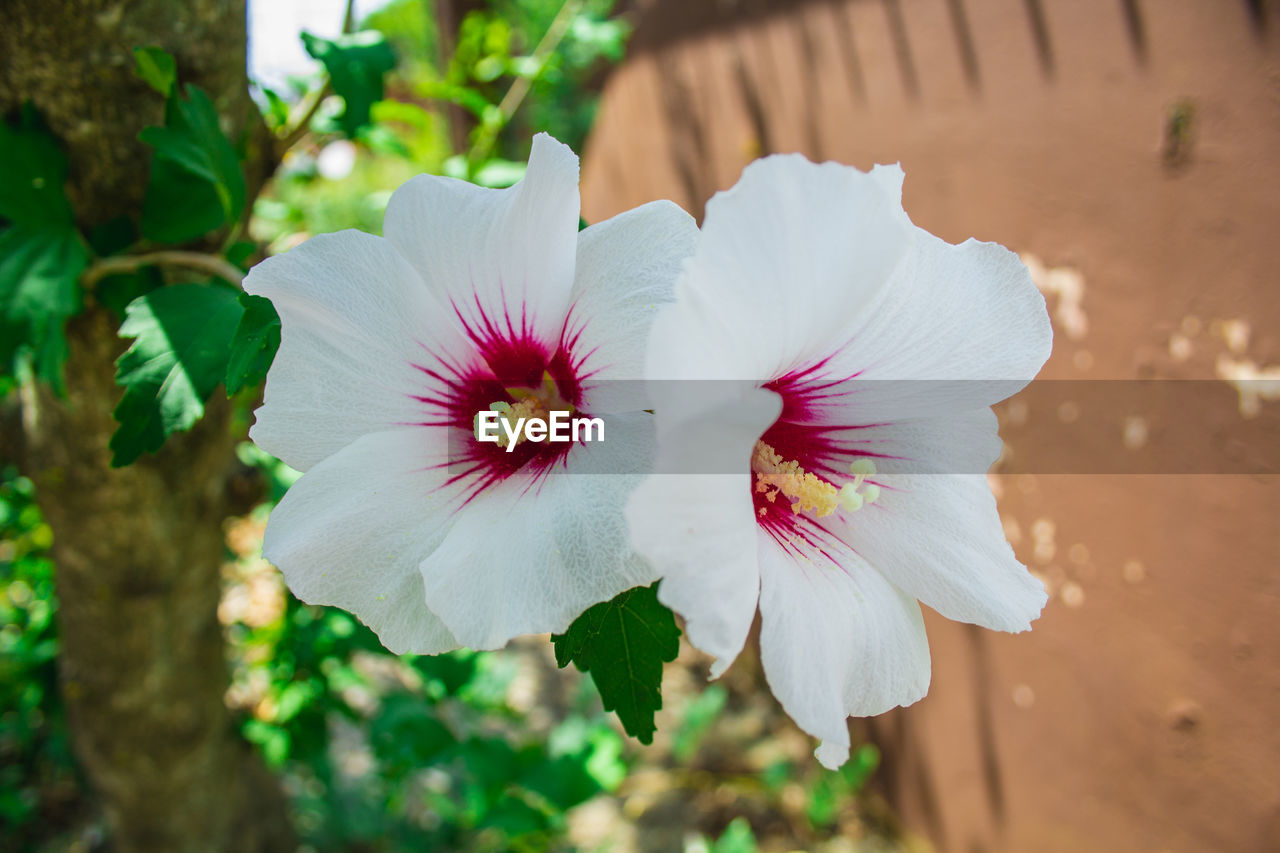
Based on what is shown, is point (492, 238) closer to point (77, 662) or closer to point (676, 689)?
point (77, 662)

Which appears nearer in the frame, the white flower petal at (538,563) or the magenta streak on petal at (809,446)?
the white flower petal at (538,563)

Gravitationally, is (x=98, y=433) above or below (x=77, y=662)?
above

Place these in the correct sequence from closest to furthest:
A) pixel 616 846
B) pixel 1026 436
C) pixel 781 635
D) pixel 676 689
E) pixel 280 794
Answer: pixel 781 635, pixel 1026 436, pixel 280 794, pixel 616 846, pixel 676 689

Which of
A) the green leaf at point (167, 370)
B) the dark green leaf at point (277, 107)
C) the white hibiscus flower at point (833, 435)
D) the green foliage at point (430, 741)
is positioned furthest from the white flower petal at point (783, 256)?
the green foliage at point (430, 741)

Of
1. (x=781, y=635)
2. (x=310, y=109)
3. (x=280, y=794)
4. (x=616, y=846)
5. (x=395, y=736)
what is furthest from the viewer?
(x=616, y=846)

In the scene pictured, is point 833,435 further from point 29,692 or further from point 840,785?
point 840,785

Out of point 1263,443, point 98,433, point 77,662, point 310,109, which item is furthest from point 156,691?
point 1263,443

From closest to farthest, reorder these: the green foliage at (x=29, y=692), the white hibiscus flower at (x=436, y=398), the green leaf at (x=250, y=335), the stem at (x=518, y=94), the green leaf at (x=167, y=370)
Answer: the white hibiscus flower at (x=436, y=398), the green leaf at (x=250, y=335), the green leaf at (x=167, y=370), the green foliage at (x=29, y=692), the stem at (x=518, y=94)

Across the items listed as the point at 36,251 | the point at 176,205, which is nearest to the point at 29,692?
the point at 36,251

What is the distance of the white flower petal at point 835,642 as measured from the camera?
22.5 inches

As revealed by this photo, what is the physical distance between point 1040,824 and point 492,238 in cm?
250

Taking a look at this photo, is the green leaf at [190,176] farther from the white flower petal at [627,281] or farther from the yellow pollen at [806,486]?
the yellow pollen at [806,486]

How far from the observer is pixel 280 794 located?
2.50m

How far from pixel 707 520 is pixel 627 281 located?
0.25m
